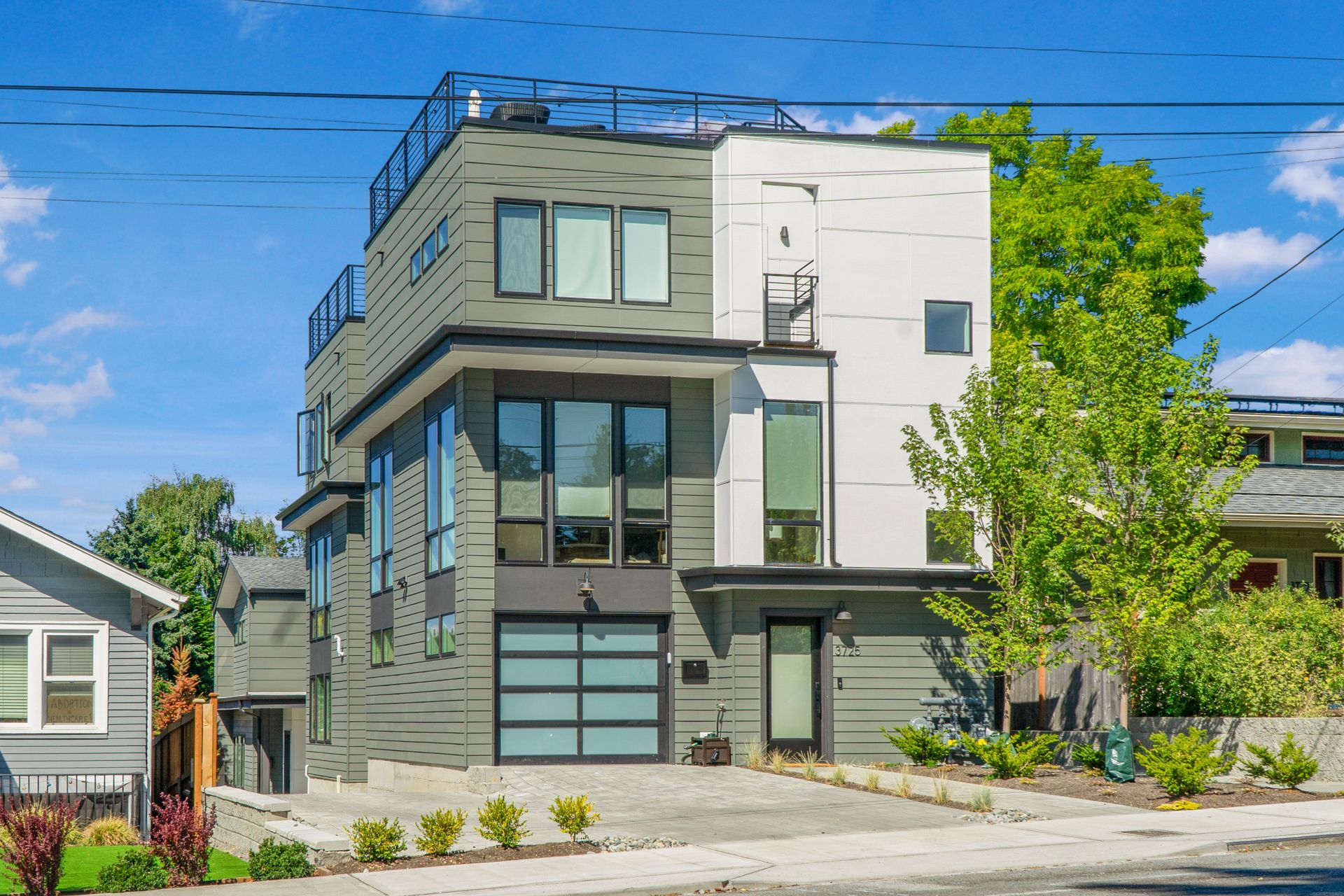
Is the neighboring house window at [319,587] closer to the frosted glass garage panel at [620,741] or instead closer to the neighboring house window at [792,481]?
the frosted glass garage panel at [620,741]

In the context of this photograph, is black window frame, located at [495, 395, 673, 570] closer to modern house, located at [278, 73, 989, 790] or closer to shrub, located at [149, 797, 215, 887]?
modern house, located at [278, 73, 989, 790]

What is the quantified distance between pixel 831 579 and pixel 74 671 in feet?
41.3

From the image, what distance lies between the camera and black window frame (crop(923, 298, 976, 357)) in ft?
81.1

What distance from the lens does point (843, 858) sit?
14008 millimetres

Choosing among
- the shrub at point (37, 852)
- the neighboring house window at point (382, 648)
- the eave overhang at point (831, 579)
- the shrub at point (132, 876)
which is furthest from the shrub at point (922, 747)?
the shrub at point (37, 852)

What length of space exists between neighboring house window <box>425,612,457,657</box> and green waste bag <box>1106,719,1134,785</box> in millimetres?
10108

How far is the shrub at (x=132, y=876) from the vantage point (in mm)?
13438

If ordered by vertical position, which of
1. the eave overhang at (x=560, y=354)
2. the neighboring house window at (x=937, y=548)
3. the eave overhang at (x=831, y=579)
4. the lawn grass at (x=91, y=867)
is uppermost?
the eave overhang at (x=560, y=354)

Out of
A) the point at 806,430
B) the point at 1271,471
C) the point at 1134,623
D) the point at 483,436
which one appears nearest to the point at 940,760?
the point at 1134,623

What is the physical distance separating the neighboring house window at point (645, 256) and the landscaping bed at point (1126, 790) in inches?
346

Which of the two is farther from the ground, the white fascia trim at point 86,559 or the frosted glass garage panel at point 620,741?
the white fascia trim at point 86,559

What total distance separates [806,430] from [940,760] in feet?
18.7

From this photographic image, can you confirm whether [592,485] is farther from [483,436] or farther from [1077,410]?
[1077,410]

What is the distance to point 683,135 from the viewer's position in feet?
81.8
